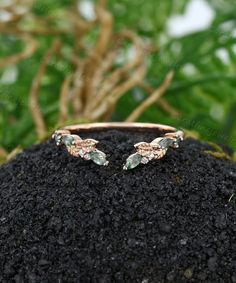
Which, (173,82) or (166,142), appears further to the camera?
(173,82)

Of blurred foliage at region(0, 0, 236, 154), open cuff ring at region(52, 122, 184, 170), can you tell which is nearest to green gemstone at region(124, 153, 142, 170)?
open cuff ring at region(52, 122, 184, 170)

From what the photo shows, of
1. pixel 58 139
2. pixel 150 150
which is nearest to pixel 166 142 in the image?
pixel 150 150

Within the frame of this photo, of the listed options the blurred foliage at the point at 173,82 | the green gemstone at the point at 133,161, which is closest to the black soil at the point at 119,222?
→ the green gemstone at the point at 133,161

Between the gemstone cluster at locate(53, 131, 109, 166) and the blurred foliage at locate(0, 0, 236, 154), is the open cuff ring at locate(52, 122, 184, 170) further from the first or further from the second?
the blurred foliage at locate(0, 0, 236, 154)

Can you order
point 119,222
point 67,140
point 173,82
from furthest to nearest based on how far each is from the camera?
point 173,82, point 67,140, point 119,222

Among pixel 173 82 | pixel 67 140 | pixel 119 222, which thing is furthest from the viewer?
pixel 173 82

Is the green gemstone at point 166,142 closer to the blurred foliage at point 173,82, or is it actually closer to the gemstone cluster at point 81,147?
the gemstone cluster at point 81,147

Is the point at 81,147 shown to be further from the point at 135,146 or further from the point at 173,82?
the point at 173,82
